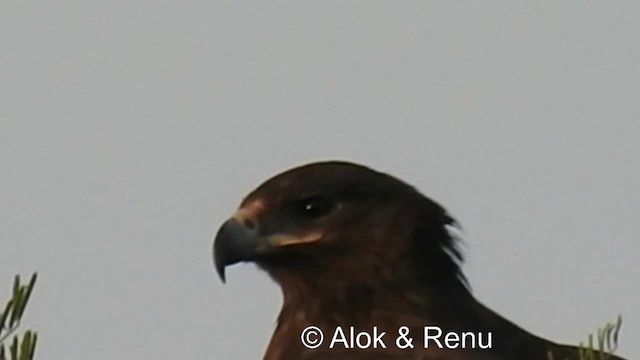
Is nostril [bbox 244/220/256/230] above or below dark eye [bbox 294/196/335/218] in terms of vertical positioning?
below

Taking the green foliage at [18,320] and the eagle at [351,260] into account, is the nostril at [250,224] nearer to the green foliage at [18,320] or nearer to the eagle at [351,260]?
the eagle at [351,260]

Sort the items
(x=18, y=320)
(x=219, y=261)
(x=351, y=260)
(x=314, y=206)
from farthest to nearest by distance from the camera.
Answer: (x=351, y=260) < (x=314, y=206) < (x=219, y=261) < (x=18, y=320)

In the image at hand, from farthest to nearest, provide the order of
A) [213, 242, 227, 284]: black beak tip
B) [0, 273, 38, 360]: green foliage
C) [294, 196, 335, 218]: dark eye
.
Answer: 1. [294, 196, 335, 218]: dark eye
2. [213, 242, 227, 284]: black beak tip
3. [0, 273, 38, 360]: green foliage

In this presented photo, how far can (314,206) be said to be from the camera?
6.08m

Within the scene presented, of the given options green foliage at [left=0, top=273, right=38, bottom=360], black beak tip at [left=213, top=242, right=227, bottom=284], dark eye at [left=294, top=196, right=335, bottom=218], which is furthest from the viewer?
dark eye at [left=294, top=196, right=335, bottom=218]

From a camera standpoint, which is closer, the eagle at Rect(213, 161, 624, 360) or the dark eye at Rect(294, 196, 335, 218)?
the eagle at Rect(213, 161, 624, 360)

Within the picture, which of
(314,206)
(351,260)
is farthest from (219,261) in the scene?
(351,260)

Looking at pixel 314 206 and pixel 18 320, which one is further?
pixel 314 206

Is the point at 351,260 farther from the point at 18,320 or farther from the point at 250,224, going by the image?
the point at 18,320

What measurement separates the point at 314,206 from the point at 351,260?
255 mm

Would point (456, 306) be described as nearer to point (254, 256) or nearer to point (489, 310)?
point (489, 310)

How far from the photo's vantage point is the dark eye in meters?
6.04

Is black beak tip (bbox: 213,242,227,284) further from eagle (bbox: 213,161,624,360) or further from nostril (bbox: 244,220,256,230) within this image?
nostril (bbox: 244,220,256,230)

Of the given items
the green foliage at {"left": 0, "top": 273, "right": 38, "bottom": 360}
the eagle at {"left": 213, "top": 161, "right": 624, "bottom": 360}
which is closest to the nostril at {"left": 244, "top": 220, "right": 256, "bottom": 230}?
the eagle at {"left": 213, "top": 161, "right": 624, "bottom": 360}
